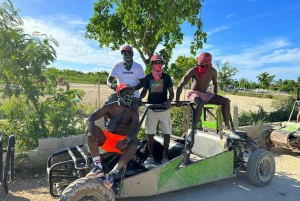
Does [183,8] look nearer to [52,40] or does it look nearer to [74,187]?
[52,40]

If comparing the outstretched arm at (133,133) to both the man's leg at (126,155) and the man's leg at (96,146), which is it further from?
the man's leg at (96,146)

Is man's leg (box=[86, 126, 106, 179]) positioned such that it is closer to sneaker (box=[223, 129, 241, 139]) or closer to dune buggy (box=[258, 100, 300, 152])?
sneaker (box=[223, 129, 241, 139])

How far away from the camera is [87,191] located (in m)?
3.48

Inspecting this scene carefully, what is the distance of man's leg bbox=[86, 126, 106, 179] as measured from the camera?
144 inches

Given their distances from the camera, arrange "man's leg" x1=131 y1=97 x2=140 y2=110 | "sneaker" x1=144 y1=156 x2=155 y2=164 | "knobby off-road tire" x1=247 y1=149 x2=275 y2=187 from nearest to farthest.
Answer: "man's leg" x1=131 y1=97 x2=140 y2=110, "sneaker" x1=144 y1=156 x2=155 y2=164, "knobby off-road tire" x1=247 y1=149 x2=275 y2=187

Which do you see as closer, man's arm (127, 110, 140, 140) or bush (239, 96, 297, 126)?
man's arm (127, 110, 140, 140)

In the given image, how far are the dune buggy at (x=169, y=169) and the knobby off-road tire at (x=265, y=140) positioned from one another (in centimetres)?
243

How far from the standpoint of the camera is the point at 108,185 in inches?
142

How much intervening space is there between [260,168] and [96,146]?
130 inches

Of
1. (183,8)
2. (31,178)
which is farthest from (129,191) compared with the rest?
(183,8)

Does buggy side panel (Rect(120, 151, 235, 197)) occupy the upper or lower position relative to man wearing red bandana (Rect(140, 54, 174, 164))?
lower

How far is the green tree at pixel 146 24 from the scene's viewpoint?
724 cm

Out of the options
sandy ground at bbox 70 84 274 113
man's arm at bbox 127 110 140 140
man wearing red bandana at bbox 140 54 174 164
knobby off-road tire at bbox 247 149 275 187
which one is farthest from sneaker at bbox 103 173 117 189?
sandy ground at bbox 70 84 274 113

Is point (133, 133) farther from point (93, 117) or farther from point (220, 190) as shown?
point (220, 190)
